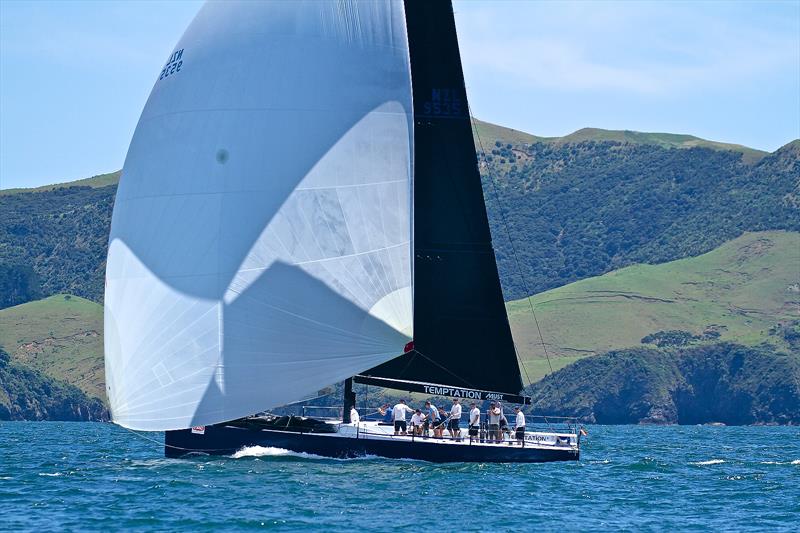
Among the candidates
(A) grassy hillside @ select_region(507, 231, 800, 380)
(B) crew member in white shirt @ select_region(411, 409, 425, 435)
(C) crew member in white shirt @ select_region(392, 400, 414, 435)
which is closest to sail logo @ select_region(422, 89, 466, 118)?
(C) crew member in white shirt @ select_region(392, 400, 414, 435)

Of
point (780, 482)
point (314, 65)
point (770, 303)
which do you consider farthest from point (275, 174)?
point (770, 303)

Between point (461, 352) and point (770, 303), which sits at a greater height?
point (770, 303)

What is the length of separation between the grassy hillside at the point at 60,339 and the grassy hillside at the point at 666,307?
51.2 metres

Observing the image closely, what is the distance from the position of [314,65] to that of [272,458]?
33.1 feet

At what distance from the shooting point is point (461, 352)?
126 feet

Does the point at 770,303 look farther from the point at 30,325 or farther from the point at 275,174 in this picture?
the point at 275,174

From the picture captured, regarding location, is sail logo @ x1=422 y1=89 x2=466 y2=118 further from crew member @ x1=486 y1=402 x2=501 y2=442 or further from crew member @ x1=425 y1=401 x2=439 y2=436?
crew member @ x1=486 y1=402 x2=501 y2=442

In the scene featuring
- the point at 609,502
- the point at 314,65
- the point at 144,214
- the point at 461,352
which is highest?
the point at 314,65

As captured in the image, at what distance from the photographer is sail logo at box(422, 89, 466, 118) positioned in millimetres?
38156

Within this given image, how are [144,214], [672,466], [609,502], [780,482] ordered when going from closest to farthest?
[609,502] < [144,214] < [780,482] < [672,466]

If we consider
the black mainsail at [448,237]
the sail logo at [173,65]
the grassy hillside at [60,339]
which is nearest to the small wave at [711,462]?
the black mainsail at [448,237]

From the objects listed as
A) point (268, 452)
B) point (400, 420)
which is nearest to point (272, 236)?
point (268, 452)

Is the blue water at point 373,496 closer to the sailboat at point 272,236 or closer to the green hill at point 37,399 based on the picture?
the sailboat at point 272,236

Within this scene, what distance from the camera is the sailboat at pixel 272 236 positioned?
3331 cm
